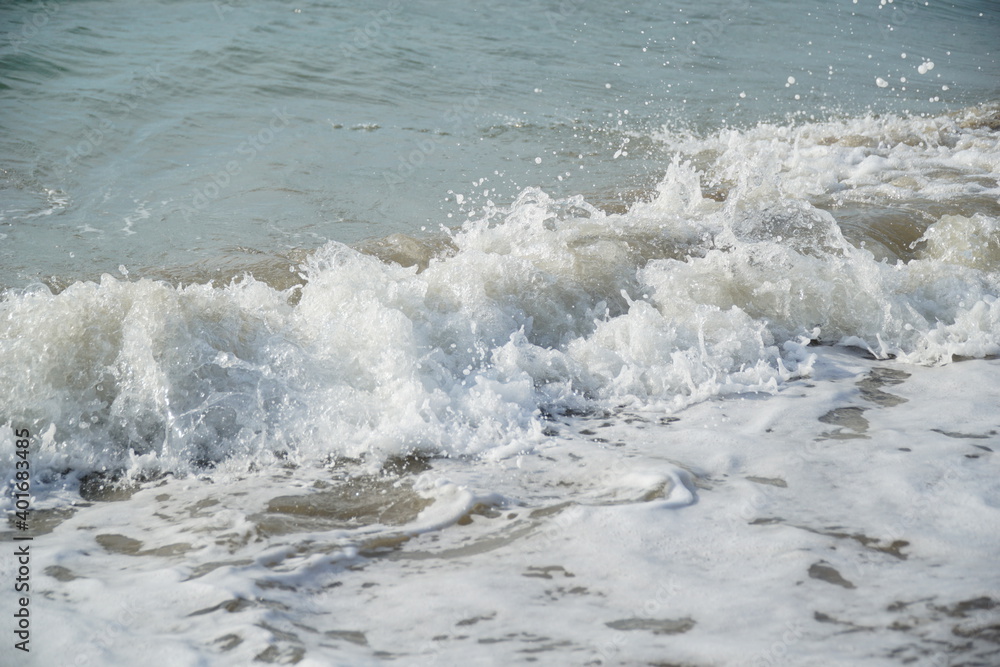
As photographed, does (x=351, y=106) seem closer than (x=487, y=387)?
No

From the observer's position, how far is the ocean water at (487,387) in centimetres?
244

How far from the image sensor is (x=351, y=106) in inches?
363

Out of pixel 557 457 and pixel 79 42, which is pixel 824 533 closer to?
pixel 557 457

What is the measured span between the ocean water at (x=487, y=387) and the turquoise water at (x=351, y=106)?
69 millimetres

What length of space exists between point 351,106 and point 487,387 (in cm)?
619

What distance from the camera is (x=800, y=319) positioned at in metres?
4.84

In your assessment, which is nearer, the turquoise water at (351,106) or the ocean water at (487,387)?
the ocean water at (487,387)

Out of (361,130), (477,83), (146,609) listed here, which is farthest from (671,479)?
(477,83)

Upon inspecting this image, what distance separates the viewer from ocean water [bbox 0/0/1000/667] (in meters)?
2.44

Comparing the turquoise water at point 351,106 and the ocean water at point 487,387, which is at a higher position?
the turquoise water at point 351,106

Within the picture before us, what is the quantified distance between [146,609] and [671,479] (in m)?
1.92

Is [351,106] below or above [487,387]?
above

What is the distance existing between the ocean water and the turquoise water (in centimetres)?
7

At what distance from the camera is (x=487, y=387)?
3979 mm
